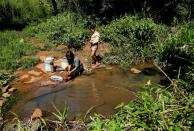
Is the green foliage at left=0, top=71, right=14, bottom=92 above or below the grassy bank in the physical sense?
below

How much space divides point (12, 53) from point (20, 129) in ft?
29.8

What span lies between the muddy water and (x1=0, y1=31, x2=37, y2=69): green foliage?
1811 millimetres

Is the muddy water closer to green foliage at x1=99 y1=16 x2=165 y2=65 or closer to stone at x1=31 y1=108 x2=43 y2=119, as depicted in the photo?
stone at x1=31 y1=108 x2=43 y2=119

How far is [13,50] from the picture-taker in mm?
15422

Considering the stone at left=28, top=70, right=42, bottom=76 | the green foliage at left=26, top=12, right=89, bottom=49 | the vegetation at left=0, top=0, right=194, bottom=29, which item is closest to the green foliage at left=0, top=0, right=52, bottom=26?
the vegetation at left=0, top=0, right=194, bottom=29

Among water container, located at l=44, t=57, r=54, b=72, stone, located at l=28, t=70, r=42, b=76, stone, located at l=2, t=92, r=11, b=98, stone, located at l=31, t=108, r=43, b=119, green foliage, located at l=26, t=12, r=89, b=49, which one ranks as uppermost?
green foliage, located at l=26, t=12, r=89, b=49

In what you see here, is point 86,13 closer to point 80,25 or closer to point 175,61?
point 80,25

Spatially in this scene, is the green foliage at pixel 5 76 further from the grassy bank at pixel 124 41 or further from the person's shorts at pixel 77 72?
the person's shorts at pixel 77 72

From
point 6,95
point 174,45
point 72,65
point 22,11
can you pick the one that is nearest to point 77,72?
point 72,65

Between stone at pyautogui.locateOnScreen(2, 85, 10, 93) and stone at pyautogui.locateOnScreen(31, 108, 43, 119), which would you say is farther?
stone at pyautogui.locateOnScreen(2, 85, 10, 93)

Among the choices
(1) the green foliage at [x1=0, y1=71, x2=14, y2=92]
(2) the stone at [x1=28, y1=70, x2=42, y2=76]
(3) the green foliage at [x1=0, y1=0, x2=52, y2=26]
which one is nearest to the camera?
(1) the green foliage at [x1=0, y1=71, x2=14, y2=92]

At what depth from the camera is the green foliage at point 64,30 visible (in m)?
16.0

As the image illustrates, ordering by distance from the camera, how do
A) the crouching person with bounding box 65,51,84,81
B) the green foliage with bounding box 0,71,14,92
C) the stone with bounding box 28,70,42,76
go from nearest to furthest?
the crouching person with bounding box 65,51,84,81 < the green foliage with bounding box 0,71,14,92 < the stone with bounding box 28,70,42,76

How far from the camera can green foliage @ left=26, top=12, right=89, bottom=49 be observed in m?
16.0
